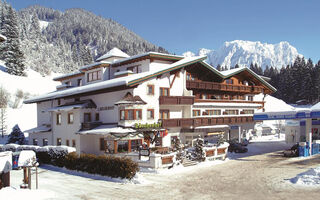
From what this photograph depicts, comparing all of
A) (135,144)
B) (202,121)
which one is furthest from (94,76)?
(202,121)

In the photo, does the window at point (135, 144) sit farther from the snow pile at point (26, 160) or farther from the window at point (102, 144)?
the snow pile at point (26, 160)

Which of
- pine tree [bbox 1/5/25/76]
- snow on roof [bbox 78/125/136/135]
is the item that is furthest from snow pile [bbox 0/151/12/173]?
pine tree [bbox 1/5/25/76]

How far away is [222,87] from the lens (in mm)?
47969

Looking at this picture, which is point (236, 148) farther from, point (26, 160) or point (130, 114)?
point (26, 160)

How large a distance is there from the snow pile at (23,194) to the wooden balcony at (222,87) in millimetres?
27809

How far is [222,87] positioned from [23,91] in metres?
54.6

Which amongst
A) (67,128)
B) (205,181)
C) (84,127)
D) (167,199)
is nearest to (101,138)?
(84,127)

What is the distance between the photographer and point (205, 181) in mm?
23703

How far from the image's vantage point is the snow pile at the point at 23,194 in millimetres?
16391

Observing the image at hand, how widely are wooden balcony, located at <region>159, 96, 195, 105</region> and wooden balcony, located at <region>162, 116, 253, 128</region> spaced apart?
84.4 inches

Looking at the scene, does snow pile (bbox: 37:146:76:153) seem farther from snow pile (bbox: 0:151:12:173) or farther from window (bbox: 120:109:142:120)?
snow pile (bbox: 0:151:12:173)

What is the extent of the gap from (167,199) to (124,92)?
18.5 metres

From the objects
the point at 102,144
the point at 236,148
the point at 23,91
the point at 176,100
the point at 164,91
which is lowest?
the point at 236,148

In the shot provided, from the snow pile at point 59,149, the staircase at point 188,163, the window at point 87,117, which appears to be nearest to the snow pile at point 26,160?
the snow pile at point 59,149
